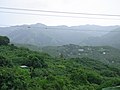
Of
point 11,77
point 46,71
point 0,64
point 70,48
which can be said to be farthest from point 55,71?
point 70,48

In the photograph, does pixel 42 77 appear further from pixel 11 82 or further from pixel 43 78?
pixel 11 82

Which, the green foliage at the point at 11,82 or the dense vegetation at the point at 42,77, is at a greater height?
the green foliage at the point at 11,82

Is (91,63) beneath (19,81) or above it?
beneath

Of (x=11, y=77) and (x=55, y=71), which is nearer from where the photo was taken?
(x=11, y=77)

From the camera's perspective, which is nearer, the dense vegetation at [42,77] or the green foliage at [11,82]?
the green foliage at [11,82]

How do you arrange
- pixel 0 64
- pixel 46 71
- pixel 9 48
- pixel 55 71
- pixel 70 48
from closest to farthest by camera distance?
pixel 0 64 → pixel 46 71 → pixel 55 71 → pixel 9 48 → pixel 70 48

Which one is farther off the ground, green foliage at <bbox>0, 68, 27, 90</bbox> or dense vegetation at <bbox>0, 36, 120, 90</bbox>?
green foliage at <bbox>0, 68, 27, 90</bbox>

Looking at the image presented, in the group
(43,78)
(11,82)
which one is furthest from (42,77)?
(11,82)

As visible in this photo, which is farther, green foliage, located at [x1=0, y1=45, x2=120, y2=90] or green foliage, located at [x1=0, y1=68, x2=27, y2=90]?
green foliage, located at [x1=0, y1=45, x2=120, y2=90]

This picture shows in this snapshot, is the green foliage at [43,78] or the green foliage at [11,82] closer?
the green foliage at [11,82]

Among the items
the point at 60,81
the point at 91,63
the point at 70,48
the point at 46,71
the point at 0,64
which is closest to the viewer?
the point at 60,81

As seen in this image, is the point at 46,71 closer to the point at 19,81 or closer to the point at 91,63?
the point at 19,81
